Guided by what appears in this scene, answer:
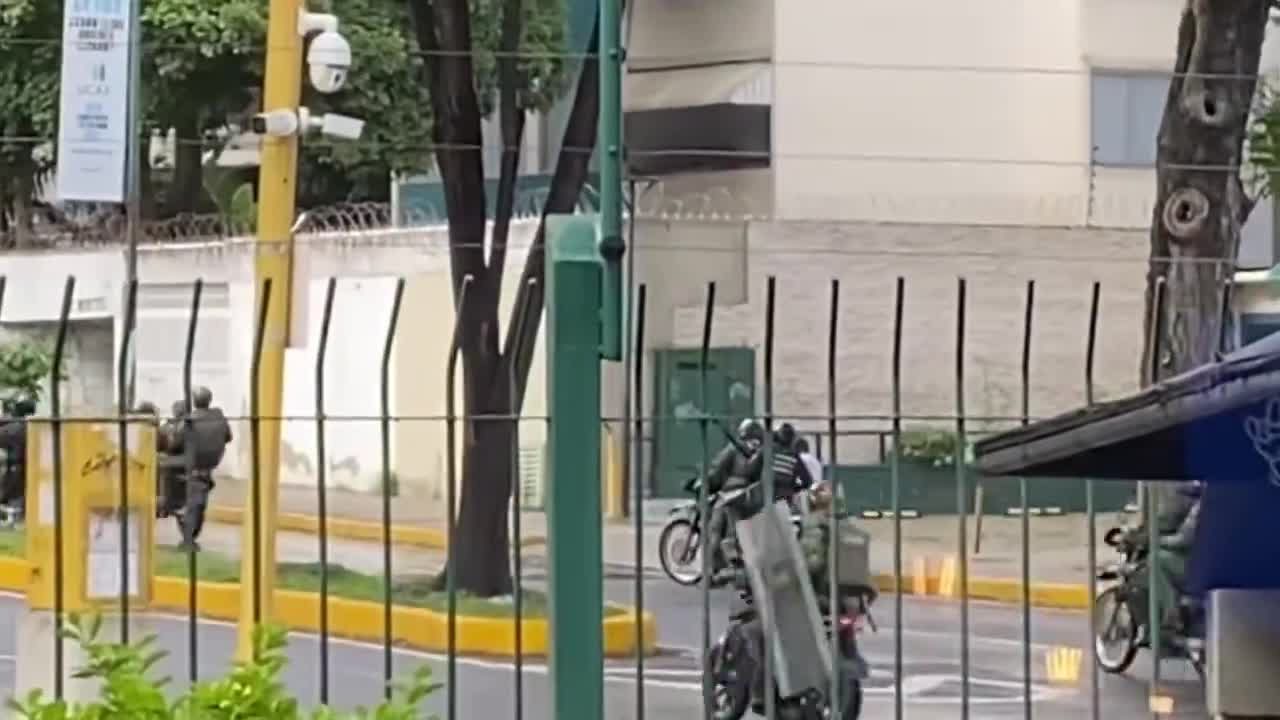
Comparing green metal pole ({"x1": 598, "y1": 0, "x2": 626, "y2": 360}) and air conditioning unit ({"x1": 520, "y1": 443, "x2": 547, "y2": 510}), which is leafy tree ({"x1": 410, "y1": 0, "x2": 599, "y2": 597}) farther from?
green metal pole ({"x1": 598, "y1": 0, "x2": 626, "y2": 360})

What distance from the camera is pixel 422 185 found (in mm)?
21688

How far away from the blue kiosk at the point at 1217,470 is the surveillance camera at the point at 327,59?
21.7 ft

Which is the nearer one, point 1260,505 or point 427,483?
point 1260,505

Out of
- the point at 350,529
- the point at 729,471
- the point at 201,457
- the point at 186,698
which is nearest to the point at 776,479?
the point at 729,471

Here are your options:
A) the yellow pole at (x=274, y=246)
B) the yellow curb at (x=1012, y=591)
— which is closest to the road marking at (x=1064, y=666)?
the yellow curb at (x=1012, y=591)

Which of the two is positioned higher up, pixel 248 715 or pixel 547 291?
pixel 547 291

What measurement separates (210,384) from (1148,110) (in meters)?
9.59

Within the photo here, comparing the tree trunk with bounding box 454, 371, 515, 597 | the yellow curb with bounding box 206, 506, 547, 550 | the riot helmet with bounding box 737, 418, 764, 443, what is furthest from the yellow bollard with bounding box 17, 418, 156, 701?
the yellow curb with bounding box 206, 506, 547, 550

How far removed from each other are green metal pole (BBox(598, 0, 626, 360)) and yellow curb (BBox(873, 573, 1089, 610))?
8.70 m

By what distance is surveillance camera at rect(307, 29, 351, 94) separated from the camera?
10.4m

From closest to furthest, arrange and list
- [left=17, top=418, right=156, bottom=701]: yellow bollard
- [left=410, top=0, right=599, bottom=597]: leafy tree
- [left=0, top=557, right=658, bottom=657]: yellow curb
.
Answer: [left=17, top=418, right=156, bottom=701]: yellow bollard → [left=0, top=557, right=658, bottom=657]: yellow curb → [left=410, top=0, right=599, bottom=597]: leafy tree

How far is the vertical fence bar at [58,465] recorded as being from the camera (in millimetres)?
5441

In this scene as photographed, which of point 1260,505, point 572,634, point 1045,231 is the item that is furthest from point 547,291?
point 1045,231

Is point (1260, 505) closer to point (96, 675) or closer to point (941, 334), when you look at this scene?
point (96, 675)
